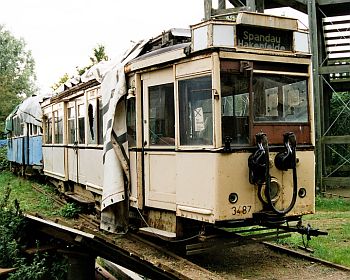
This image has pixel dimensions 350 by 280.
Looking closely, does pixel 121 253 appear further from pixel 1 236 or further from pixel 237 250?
pixel 1 236

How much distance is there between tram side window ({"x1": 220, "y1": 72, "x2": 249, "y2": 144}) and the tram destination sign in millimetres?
466

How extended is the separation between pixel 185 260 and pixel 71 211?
197 inches

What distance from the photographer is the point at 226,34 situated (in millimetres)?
6344

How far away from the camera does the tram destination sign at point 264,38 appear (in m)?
6.51

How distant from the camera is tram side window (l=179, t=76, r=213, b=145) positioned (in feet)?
20.9

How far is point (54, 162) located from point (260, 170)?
29.7 feet

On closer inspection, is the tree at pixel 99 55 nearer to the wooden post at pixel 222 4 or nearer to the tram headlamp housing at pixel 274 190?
the wooden post at pixel 222 4

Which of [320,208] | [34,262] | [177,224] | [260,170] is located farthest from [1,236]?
[320,208]

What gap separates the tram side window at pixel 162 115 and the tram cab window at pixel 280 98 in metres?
1.19

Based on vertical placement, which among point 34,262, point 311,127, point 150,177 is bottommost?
point 34,262

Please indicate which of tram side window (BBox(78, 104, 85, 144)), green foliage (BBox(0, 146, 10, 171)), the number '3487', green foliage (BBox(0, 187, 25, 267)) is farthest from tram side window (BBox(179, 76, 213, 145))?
green foliage (BBox(0, 146, 10, 171))

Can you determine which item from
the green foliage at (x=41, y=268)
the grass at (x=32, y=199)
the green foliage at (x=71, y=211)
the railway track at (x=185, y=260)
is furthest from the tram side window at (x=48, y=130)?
the railway track at (x=185, y=260)

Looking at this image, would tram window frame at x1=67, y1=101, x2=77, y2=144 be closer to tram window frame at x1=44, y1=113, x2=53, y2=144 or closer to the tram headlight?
tram window frame at x1=44, y1=113, x2=53, y2=144

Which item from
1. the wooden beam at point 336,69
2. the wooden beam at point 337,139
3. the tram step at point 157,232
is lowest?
the tram step at point 157,232
